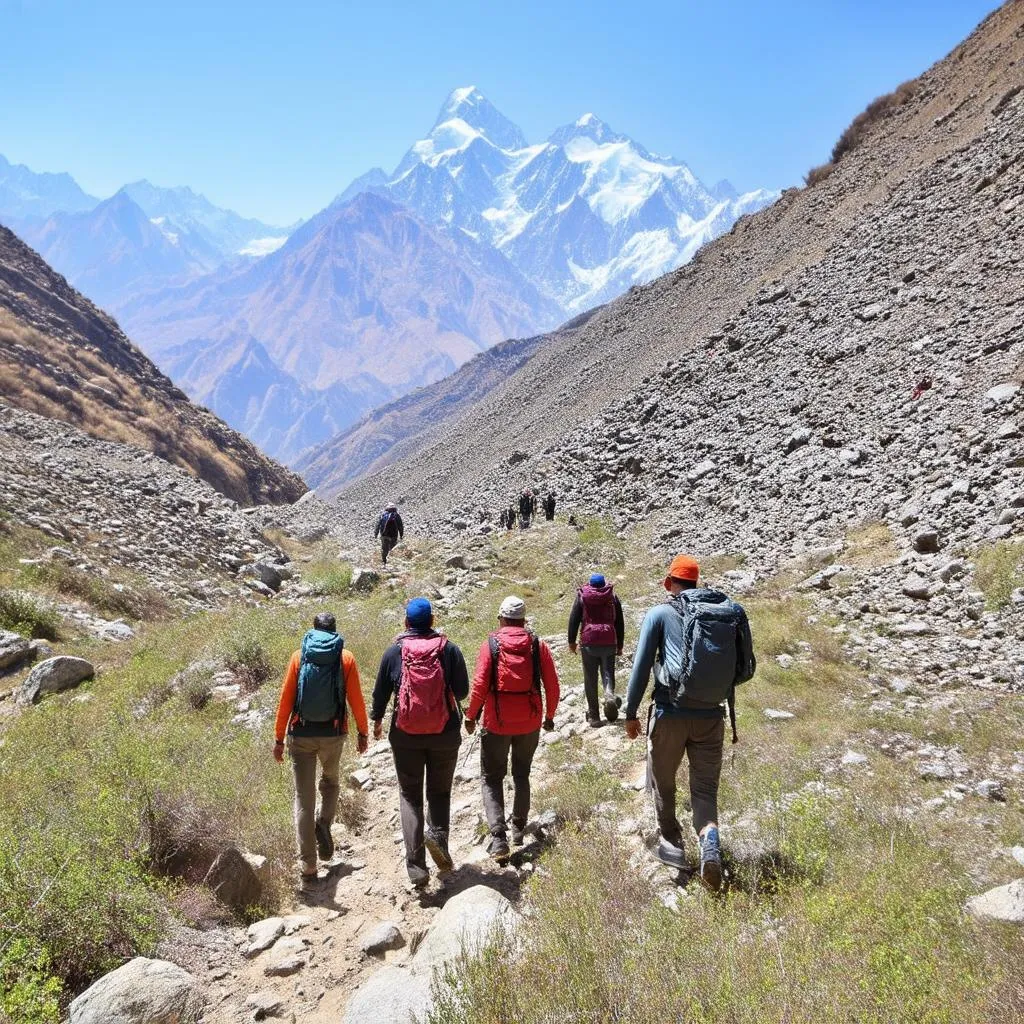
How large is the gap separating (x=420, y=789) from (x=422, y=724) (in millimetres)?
597

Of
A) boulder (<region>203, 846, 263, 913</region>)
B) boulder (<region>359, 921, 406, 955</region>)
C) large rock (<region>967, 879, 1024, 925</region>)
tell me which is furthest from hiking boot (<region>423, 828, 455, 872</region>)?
large rock (<region>967, 879, 1024, 925</region>)

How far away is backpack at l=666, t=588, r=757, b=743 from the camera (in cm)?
453

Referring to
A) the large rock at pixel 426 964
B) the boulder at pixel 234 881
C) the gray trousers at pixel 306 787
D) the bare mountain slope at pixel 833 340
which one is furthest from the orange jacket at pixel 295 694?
the bare mountain slope at pixel 833 340

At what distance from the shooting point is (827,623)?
1010cm

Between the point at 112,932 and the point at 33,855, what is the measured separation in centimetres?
66

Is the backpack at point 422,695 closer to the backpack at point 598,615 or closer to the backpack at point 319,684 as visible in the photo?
the backpack at point 319,684

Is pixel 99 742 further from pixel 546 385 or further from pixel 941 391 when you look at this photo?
pixel 546 385

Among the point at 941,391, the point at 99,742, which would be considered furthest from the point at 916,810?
the point at 941,391

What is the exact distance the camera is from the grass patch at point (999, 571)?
28.4 feet

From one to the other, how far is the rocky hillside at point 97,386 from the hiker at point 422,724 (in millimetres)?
28761

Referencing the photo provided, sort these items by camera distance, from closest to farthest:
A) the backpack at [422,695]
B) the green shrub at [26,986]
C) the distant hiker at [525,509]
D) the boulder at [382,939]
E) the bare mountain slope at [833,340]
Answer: the green shrub at [26,986], the boulder at [382,939], the backpack at [422,695], the bare mountain slope at [833,340], the distant hiker at [525,509]

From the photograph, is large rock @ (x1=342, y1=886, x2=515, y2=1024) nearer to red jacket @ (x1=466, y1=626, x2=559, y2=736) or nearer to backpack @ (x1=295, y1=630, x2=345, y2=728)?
red jacket @ (x1=466, y1=626, x2=559, y2=736)

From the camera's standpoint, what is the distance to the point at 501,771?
216 inches

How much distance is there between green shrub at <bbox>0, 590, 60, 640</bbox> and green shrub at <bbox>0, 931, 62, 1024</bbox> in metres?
8.86
